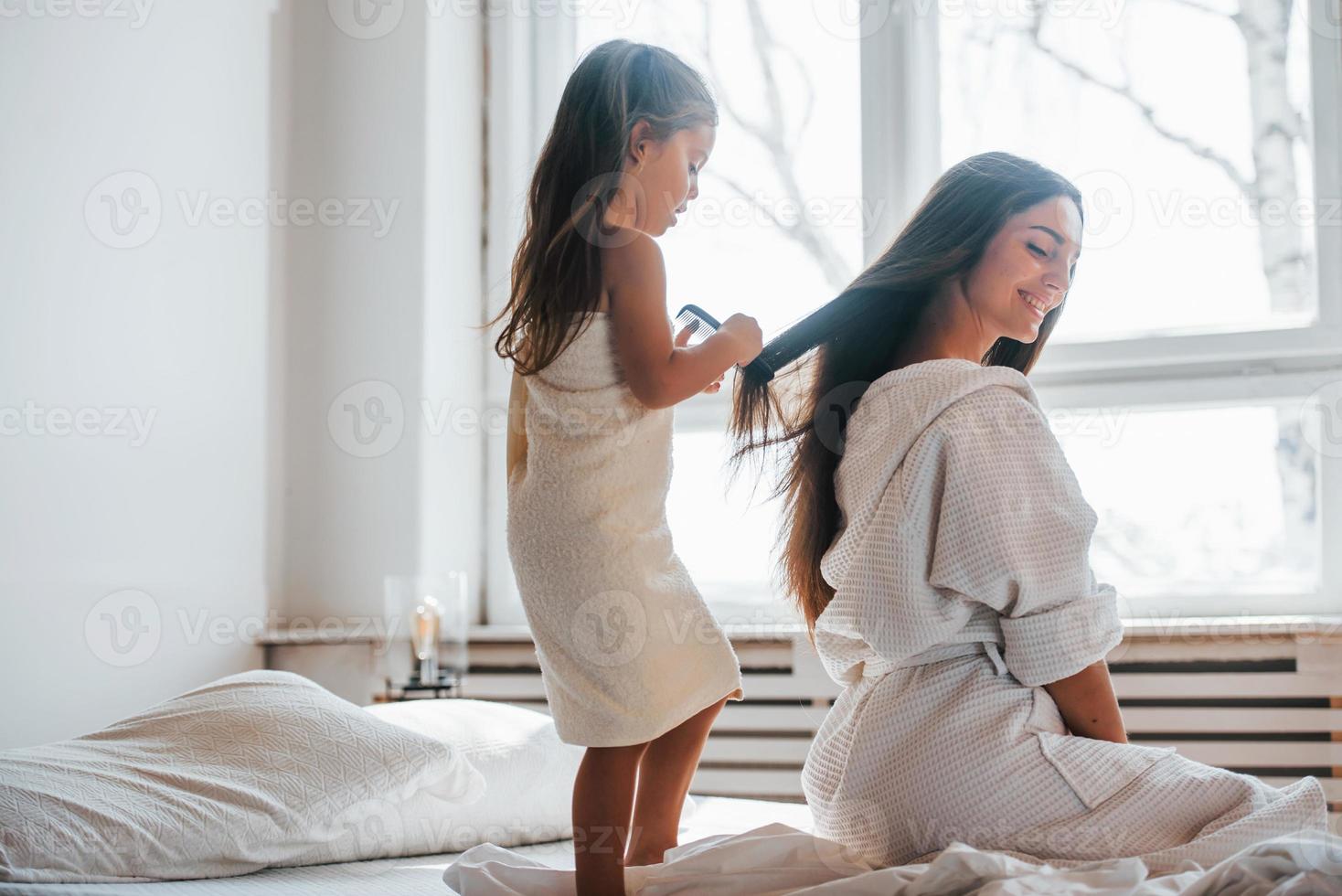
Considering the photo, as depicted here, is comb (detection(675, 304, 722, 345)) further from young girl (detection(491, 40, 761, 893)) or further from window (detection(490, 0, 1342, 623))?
window (detection(490, 0, 1342, 623))

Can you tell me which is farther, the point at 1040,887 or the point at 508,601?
the point at 508,601

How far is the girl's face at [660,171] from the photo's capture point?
4.38ft

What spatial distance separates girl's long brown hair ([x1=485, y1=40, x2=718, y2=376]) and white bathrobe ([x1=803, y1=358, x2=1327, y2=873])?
0.36m

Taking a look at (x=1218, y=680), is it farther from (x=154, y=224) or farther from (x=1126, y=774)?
(x=154, y=224)

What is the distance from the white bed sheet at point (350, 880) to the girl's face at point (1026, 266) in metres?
0.68

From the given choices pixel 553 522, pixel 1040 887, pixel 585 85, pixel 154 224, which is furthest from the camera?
pixel 154 224

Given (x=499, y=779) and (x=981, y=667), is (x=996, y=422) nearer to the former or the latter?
(x=981, y=667)

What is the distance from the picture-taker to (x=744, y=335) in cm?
130

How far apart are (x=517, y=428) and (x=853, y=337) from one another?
412 millimetres

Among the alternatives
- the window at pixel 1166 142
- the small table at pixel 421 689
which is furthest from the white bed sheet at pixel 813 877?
the window at pixel 1166 142

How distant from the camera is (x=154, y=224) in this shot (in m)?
2.43

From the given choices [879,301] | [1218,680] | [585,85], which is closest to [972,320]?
[879,301]

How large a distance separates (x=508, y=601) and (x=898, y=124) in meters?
1.44

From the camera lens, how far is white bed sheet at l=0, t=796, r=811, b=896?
1.31 metres
